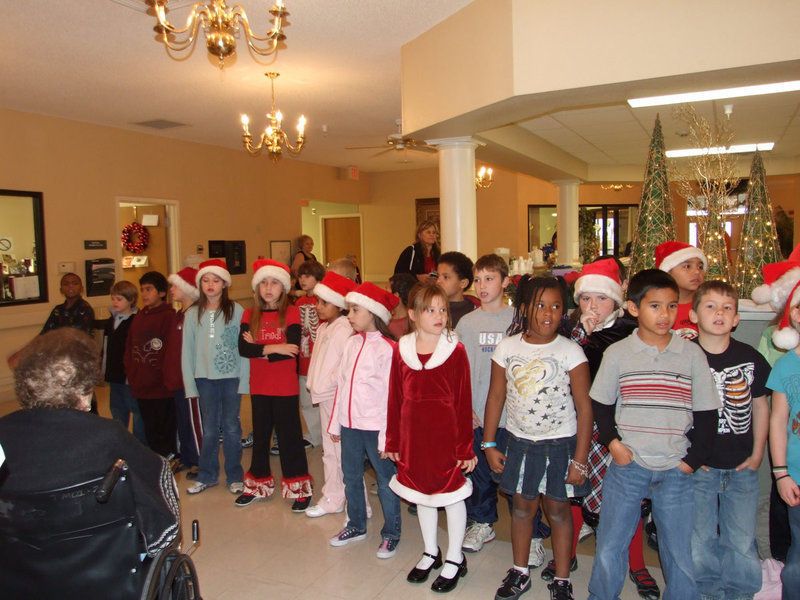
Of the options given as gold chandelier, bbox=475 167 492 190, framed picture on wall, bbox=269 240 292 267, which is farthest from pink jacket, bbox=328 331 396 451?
framed picture on wall, bbox=269 240 292 267

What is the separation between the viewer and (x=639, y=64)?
338cm

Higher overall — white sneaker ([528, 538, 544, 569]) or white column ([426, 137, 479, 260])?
white column ([426, 137, 479, 260])

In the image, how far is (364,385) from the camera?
277 cm

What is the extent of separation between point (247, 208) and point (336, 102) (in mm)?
3287

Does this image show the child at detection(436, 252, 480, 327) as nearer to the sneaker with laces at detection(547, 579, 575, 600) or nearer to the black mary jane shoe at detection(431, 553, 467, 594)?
the black mary jane shoe at detection(431, 553, 467, 594)

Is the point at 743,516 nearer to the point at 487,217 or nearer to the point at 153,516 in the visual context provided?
the point at 153,516

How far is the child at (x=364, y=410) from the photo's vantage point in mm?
2756

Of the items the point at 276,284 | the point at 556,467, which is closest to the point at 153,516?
the point at 556,467

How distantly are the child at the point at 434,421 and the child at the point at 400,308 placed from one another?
73cm

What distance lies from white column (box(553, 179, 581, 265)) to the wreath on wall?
635cm

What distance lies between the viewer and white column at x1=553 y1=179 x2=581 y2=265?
32.4 feet

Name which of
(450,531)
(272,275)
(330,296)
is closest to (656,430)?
(450,531)

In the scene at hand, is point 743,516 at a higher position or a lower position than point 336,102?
lower

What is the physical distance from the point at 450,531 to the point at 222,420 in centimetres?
167
